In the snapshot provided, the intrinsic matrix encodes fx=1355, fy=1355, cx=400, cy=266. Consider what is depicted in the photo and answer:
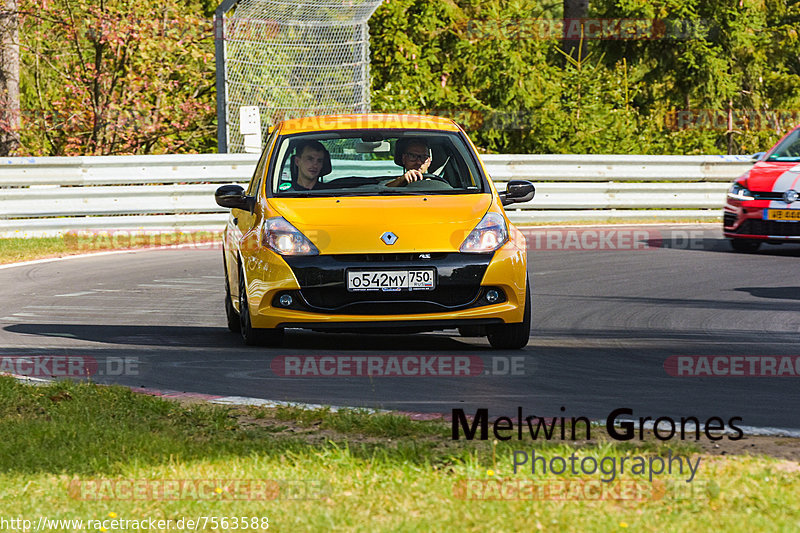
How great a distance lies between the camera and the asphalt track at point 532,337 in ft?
22.7

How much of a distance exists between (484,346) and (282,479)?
13.7 ft

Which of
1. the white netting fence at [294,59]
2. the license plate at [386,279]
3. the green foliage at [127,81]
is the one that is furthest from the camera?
the green foliage at [127,81]

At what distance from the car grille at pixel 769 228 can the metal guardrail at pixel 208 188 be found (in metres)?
4.62

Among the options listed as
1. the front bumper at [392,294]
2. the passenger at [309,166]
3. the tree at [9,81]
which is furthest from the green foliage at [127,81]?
the front bumper at [392,294]

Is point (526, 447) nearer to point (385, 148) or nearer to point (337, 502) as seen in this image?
point (337, 502)

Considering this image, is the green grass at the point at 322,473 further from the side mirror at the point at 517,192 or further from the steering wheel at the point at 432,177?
the side mirror at the point at 517,192

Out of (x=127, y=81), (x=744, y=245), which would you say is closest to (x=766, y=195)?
(x=744, y=245)

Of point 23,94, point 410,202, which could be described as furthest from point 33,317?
point 23,94

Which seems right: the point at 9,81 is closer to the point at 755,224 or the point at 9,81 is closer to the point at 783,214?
the point at 755,224

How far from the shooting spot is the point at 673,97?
33.4m

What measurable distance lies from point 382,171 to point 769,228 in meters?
7.28

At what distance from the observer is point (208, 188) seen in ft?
60.0

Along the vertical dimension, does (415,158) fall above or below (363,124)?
below

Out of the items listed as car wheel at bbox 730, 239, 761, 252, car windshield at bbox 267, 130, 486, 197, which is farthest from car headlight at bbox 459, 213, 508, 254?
car wheel at bbox 730, 239, 761, 252
